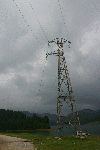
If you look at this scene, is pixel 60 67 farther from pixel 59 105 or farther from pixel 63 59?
pixel 59 105

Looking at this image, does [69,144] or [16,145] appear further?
[16,145]

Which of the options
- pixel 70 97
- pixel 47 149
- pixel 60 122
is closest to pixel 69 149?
pixel 47 149

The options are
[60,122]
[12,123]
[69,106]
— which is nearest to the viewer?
[60,122]

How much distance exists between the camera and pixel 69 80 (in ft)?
109

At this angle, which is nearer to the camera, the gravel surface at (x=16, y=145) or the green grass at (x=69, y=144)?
the green grass at (x=69, y=144)

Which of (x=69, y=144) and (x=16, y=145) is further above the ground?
(x=69, y=144)

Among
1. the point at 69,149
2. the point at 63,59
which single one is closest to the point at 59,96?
the point at 63,59

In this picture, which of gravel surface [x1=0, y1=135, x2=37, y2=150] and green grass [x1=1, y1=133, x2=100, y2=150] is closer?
green grass [x1=1, y1=133, x2=100, y2=150]

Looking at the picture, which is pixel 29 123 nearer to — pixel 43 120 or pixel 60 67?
pixel 43 120

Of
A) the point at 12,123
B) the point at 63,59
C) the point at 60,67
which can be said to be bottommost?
the point at 12,123

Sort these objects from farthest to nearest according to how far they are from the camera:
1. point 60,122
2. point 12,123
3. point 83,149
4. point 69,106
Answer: point 12,123
point 69,106
point 60,122
point 83,149

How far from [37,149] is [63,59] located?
22.2 metres

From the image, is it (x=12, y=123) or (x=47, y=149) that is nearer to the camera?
(x=47, y=149)

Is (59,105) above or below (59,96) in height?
below
